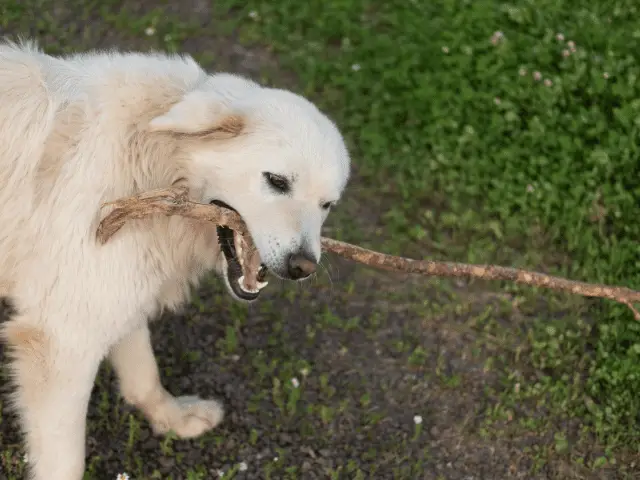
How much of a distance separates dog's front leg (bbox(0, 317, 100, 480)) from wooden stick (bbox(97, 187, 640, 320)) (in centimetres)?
45

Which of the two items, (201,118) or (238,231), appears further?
(238,231)

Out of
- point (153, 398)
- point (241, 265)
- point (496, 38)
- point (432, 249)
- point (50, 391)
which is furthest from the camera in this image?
point (496, 38)

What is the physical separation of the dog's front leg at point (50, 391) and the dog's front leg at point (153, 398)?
542mm

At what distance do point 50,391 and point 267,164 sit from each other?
120 centimetres

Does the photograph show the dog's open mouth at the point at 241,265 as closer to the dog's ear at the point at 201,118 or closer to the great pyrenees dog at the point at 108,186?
the great pyrenees dog at the point at 108,186

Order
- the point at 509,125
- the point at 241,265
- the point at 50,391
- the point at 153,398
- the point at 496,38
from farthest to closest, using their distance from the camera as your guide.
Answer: the point at 496,38 < the point at 509,125 < the point at 153,398 < the point at 241,265 < the point at 50,391

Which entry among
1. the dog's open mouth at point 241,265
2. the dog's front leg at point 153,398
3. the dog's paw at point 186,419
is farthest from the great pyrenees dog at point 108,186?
the dog's paw at point 186,419

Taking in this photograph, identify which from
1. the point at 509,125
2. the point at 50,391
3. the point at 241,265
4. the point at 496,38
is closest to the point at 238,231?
the point at 241,265

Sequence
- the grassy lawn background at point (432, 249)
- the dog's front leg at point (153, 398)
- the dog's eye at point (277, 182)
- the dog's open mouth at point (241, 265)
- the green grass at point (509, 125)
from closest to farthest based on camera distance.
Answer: the dog's eye at point (277, 182) → the dog's open mouth at point (241, 265) → the dog's front leg at point (153, 398) → the grassy lawn background at point (432, 249) → the green grass at point (509, 125)

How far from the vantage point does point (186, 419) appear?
3965 millimetres

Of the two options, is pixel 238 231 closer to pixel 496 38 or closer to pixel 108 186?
pixel 108 186

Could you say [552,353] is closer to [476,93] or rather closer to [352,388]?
[352,388]

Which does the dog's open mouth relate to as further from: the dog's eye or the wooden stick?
the dog's eye

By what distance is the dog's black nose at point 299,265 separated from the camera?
3.05 m
